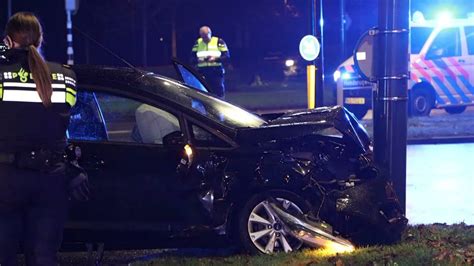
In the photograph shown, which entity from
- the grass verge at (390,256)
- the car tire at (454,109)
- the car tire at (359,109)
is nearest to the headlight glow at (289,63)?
the car tire at (454,109)

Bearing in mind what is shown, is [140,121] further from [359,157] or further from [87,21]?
[87,21]

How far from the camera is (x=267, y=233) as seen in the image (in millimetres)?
5469

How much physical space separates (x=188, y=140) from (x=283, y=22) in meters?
34.3

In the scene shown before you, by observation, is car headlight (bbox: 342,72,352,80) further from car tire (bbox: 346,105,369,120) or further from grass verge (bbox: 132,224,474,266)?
grass verge (bbox: 132,224,474,266)

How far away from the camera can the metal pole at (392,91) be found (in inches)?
222

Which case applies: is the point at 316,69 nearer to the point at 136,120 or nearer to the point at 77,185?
the point at 136,120

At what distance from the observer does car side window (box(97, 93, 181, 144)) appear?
18.4ft

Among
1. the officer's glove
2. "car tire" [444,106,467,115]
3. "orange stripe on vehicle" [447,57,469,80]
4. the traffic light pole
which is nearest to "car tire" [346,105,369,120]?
"orange stripe on vehicle" [447,57,469,80]

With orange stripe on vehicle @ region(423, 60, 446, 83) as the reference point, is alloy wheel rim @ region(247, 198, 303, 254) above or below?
below

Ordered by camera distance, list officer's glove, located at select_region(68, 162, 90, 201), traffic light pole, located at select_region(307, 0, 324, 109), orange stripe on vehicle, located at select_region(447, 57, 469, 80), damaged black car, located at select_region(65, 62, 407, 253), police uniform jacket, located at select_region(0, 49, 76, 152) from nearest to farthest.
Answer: police uniform jacket, located at select_region(0, 49, 76, 152)
officer's glove, located at select_region(68, 162, 90, 201)
damaged black car, located at select_region(65, 62, 407, 253)
traffic light pole, located at select_region(307, 0, 324, 109)
orange stripe on vehicle, located at select_region(447, 57, 469, 80)

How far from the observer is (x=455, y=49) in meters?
17.1

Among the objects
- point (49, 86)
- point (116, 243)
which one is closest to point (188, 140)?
point (116, 243)

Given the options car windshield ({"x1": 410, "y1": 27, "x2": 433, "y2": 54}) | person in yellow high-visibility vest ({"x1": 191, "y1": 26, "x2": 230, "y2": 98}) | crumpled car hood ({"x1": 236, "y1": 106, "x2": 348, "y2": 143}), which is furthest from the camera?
car windshield ({"x1": 410, "y1": 27, "x2": 433, "y2": 54})

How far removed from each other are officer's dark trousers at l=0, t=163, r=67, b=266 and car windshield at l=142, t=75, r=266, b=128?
6.82ft
